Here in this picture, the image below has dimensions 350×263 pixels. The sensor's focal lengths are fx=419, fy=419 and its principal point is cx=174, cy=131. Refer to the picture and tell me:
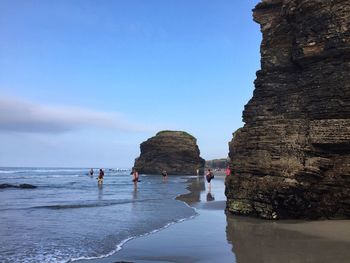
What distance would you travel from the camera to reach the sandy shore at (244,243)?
10445 millimetres

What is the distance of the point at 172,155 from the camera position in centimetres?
10000

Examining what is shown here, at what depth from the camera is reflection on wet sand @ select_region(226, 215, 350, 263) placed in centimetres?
1020

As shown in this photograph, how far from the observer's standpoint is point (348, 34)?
54.0ft

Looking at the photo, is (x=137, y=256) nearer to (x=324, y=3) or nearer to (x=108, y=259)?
(x=108, y=259)

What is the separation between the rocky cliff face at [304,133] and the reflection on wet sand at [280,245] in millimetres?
1382

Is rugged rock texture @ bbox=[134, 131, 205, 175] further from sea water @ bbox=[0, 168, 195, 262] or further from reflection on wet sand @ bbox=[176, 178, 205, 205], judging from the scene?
sea water @ bbox=[0, 168, 195, 262]

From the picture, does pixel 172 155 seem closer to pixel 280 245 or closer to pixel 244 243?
pixel 244 243

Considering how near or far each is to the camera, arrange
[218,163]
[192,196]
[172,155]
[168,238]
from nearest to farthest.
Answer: [168,238] < [192,196] < [172,155] < [218,163]

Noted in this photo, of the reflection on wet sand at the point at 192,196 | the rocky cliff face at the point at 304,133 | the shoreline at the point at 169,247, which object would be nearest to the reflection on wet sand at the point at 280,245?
the shoreline at the point at 169,247

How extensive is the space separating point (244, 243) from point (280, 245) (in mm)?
1039

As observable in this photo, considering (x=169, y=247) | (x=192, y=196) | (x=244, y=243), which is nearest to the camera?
(x=169, y=247)

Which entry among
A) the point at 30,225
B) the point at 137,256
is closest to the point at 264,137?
the point at 137,256

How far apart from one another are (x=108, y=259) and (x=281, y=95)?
12.0m

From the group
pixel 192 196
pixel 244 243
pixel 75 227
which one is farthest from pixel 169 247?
pixel 192 196
